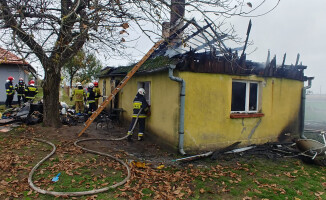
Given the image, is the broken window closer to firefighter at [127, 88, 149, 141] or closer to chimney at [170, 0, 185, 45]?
chimney at [170, 0, 185, 45]

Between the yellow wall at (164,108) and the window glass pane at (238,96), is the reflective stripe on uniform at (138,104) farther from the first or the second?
the window glass pane at (238,96)

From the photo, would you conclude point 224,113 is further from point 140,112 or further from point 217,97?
point 140,112

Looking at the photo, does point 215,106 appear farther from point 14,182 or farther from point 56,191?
point 14,182

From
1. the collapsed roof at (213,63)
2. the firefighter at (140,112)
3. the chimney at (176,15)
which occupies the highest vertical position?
the chimney at (176,15)

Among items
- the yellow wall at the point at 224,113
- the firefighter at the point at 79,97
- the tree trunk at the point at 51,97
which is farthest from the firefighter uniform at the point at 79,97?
the yellow wall at the point at 224,113

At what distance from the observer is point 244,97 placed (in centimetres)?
797

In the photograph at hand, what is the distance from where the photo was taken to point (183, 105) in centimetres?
656

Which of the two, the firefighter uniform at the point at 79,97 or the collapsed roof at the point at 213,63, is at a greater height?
the collapsed roof at the point at 213,63

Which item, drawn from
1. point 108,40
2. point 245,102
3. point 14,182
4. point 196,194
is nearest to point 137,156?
point 196,194

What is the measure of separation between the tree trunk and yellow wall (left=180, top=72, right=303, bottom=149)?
503 cm

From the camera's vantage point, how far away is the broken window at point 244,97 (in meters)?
7.79

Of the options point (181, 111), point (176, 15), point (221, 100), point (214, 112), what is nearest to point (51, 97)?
point (181, 111)

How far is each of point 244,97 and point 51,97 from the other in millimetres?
7158

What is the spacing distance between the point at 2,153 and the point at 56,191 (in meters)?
2.89
